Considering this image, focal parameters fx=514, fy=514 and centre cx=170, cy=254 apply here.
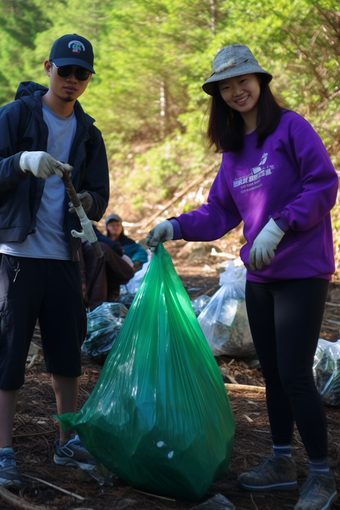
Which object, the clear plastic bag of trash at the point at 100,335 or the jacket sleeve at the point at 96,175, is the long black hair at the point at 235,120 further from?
the clear plastic bag of trash at the point at 100,335

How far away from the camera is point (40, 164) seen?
5.81ft

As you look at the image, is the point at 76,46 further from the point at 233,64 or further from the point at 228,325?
the point at 228,325

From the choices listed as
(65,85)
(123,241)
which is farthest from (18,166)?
(123,241)

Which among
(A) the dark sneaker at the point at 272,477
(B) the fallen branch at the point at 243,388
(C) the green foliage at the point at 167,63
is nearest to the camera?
(A) the dark sneaker at the point at 272,477

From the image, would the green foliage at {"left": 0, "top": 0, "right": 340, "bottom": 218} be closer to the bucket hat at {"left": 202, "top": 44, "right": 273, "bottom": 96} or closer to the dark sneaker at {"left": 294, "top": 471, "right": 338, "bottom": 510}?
the bucket hat at {"left": 202, "top": 44, "right": 273, "bottom": 96}

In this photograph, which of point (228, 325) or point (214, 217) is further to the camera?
point (228, 325)

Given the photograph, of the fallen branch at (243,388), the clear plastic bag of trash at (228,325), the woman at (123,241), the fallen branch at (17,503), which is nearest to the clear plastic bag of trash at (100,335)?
the clear plastic bag of trash at (228,325)

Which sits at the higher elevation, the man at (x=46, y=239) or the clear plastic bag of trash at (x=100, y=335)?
the man at (x=46, y=239)

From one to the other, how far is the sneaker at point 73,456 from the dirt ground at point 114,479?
0.03 m

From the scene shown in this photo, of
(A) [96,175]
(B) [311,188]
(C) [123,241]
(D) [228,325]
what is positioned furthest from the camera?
(C) [123,241]

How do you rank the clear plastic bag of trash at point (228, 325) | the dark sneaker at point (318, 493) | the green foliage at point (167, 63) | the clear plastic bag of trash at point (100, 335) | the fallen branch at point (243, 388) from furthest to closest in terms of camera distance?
the green foliage at point (167, 63) < the clear plastic bag of trash at point (228, 325) < the clear plastic bag of trash at point (100, 335) < the fallen branch at point (243, 388) < the dark sneaker at point (318, 493)

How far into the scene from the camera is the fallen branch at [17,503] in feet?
5.58

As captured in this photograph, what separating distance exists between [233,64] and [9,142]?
892 mm

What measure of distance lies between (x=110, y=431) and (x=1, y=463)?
0.47 m
